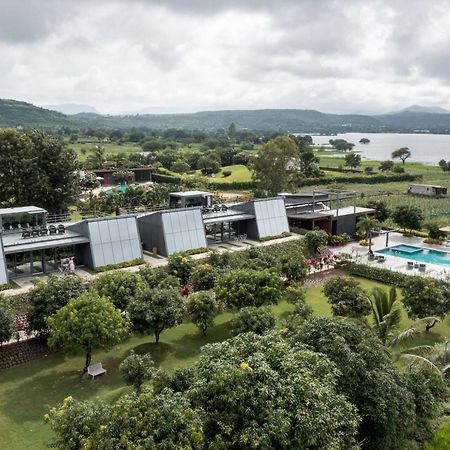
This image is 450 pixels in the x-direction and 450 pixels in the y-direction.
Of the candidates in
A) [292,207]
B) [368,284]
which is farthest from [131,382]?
[292,207]

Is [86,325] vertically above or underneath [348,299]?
above

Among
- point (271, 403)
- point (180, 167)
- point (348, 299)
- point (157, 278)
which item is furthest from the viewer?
point (180, 167)

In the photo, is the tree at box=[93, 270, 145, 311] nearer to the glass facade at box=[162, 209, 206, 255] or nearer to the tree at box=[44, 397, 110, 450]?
the glass facade at box=[162, 209, 206, 255]

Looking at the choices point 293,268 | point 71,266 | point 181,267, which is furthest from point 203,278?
point 71,266

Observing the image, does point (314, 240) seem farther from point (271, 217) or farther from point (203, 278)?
point (203, 278)

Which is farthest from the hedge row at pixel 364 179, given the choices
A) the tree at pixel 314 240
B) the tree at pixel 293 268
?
the tree at pixel 293 268

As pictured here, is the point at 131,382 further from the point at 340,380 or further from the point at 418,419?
the point at 418,419
